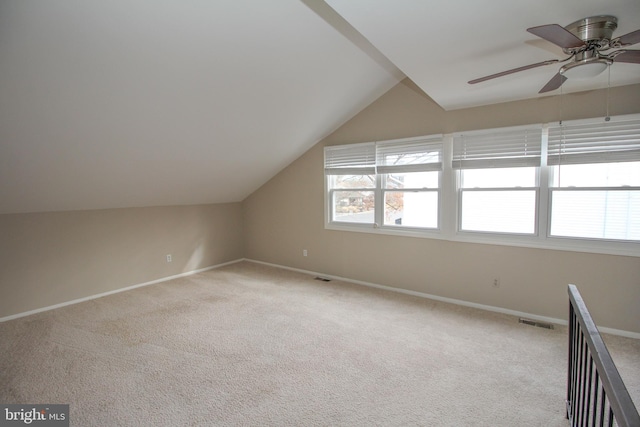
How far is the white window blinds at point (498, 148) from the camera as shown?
3.25m

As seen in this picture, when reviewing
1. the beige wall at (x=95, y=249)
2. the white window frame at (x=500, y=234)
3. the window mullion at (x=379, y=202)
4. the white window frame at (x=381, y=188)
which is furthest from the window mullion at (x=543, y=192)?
the beige wall at (x=95, y=249)

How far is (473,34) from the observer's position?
6.43ft

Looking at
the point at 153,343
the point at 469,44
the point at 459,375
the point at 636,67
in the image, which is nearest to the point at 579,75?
the point at 469,44

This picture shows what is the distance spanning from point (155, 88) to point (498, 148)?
3483mm

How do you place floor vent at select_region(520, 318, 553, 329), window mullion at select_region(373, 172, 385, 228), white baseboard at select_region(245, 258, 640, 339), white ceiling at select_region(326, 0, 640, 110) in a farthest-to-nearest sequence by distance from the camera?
window mullion at select_region(373, 172, 385, 228)
floor vent at select_region(520, 318, 553, 329)
white baseboard at select_region(245, 258, 640, 339)
white ceiling at select_region(326, 0, 640, 110)

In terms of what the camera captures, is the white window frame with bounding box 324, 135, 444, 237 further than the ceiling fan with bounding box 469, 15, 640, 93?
Yes

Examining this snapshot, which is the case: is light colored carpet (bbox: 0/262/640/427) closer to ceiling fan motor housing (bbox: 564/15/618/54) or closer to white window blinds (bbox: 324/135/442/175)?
white window blinds (bbox: 324/135/442/175)

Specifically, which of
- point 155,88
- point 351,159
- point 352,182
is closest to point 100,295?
point 155,88

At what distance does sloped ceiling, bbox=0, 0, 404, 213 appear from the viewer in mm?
1958

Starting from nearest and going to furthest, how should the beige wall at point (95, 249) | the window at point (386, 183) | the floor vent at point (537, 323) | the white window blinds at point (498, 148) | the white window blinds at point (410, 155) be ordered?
the floor vent at point (537, 323) < the white window blinds at point (498, 148) < the beige wall at point (95, 249) < the white window blinds at point (410, 155) < the window at point (386, 183)

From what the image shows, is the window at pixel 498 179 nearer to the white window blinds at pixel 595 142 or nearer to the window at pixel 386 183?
the white window blinds at pixel 595 142

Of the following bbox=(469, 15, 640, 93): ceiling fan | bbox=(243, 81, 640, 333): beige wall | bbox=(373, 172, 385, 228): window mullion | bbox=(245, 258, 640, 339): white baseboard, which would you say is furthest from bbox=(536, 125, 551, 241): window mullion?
bbox=(373, 172, 385, 228): window mullion

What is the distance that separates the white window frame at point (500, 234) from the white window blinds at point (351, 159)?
235 mm

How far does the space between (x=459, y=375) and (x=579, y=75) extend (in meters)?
2.25
